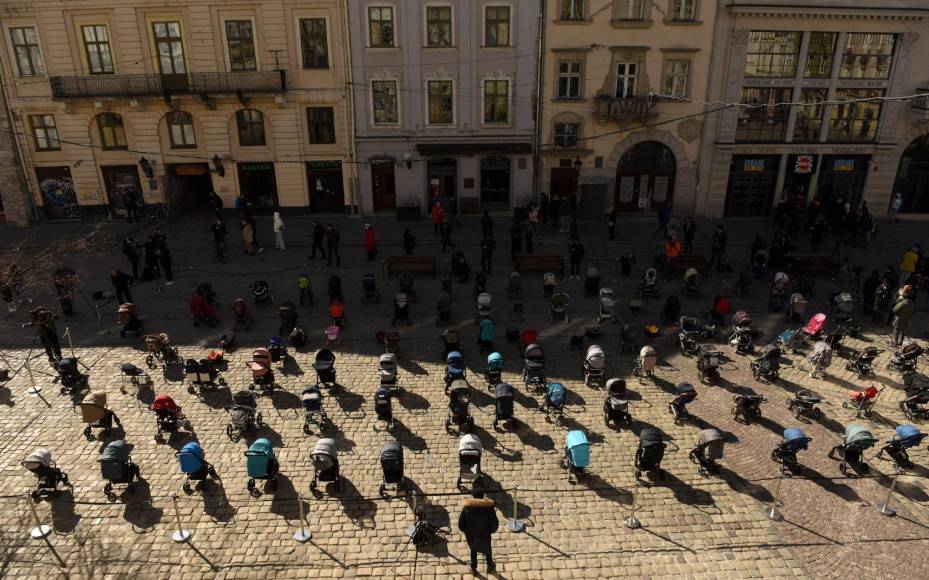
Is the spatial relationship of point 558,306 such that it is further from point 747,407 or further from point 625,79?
point 625,79

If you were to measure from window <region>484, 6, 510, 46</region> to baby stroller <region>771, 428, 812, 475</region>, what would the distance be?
2432 centimetres

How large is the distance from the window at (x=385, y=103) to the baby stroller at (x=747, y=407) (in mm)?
23279

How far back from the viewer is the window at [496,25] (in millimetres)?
30611

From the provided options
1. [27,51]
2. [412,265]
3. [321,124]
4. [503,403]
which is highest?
[27,51]

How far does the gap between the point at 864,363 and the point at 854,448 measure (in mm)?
5080

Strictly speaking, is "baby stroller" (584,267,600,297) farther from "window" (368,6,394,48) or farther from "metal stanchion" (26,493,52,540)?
"metal stanchion" (26,493,52,540)

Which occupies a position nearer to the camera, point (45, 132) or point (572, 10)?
point (572, 10)

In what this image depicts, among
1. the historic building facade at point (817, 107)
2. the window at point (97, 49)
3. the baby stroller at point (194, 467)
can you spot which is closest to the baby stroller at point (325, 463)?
the baby stroller at point (194, 467)

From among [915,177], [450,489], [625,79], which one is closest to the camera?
[450,489]

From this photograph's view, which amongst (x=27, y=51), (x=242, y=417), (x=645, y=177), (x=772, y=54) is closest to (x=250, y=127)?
(x=27, y=51)

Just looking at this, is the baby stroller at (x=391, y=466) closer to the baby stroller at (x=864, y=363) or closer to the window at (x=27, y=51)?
the baby stroller at (x=864, y=363)

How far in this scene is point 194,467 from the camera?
12555 mm

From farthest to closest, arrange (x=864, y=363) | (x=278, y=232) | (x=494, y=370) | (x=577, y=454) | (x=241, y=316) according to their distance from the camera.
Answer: (x=278, y=232) → (x=241, y=316) → (x=864, y=363) → (x=494, y=370) → (x=577, y=454)

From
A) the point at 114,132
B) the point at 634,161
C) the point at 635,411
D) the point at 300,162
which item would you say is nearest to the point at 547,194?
the point at 634,161
